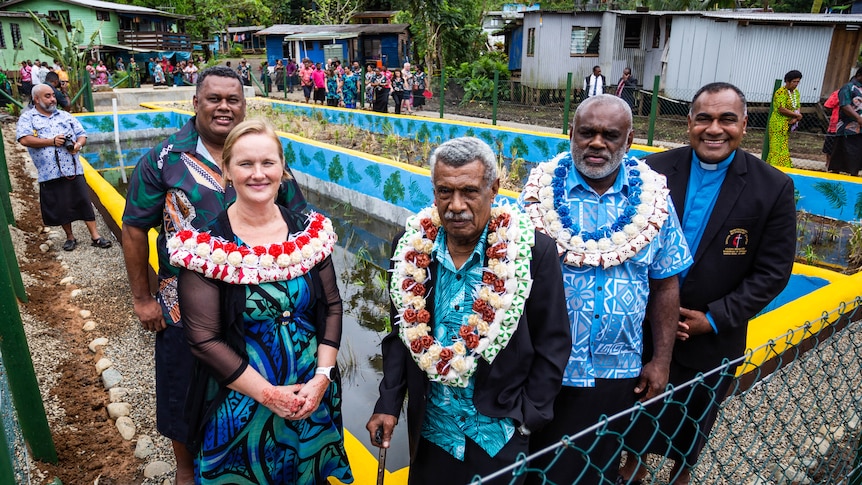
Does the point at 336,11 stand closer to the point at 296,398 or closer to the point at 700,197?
the point at 700,197

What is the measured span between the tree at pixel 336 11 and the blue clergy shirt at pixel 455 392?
3731 centimetres

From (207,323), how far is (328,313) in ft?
1.52

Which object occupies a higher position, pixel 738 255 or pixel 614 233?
pixel 614 233

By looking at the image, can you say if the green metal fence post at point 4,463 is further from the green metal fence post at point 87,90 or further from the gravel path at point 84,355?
the green metal fence post at point 87,90

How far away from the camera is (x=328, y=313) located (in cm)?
229

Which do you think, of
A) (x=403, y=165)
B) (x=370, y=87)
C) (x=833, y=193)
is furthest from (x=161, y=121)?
(x=833, y=193)

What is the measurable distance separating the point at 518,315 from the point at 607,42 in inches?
739

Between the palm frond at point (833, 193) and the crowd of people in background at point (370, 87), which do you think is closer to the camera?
the palm frond at point (833, 193)

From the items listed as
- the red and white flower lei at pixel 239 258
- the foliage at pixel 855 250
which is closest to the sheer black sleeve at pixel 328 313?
the red and white flower lei at pixel 239 258

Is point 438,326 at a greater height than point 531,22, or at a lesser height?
lesser

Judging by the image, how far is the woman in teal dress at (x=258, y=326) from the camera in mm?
2008

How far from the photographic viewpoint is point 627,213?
216 cm

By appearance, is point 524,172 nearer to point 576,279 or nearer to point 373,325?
point 373,325

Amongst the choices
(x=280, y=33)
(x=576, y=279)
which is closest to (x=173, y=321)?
(x=576, y=279)
